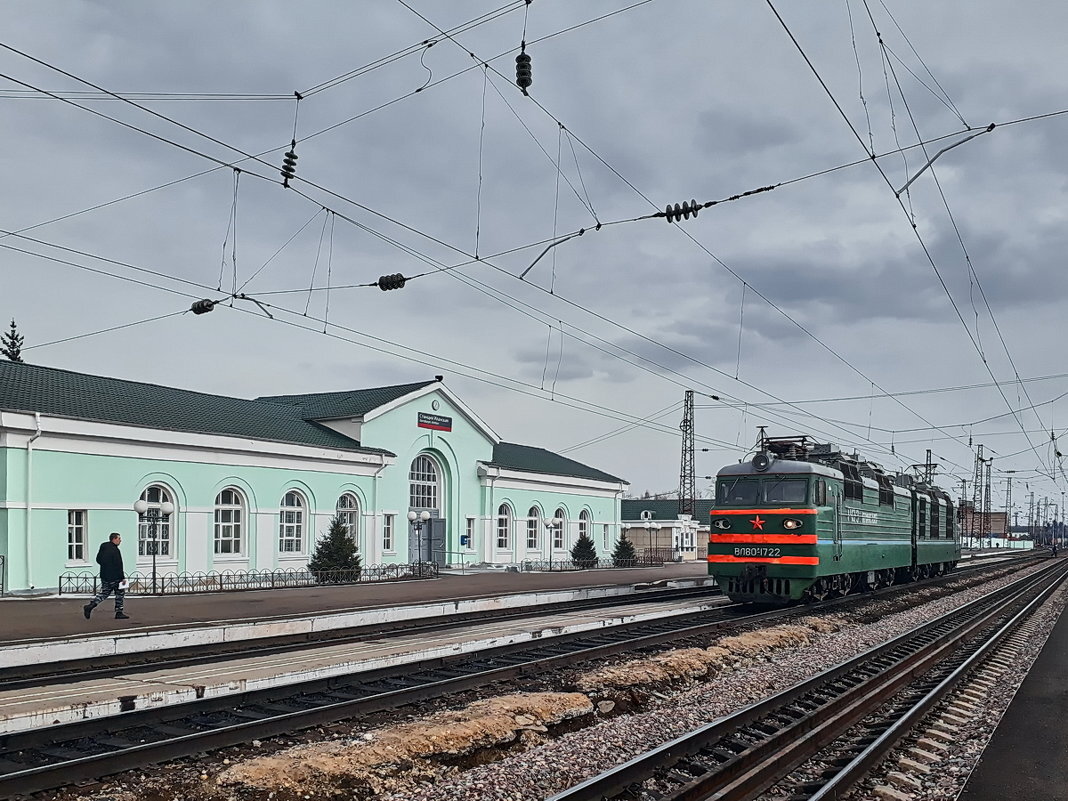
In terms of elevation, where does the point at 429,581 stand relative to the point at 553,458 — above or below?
below

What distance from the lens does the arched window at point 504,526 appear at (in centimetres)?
4631

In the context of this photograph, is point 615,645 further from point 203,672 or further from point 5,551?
point 5,551

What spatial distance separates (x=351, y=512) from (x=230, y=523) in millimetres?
6174

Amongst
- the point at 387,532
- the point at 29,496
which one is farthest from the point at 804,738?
the point at 387,532

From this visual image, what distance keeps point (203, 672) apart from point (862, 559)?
18.3 meters

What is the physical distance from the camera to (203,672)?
13.0 m

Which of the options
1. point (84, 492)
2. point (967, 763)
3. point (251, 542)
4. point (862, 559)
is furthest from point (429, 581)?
point (967, 763)

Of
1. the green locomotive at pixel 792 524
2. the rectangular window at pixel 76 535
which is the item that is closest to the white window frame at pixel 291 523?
the rectangular window at pixel 76 535

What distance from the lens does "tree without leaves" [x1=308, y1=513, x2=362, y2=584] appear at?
33.2m

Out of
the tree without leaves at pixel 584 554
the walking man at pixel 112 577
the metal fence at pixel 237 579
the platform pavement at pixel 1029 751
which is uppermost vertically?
the walking man at pixel 112 577

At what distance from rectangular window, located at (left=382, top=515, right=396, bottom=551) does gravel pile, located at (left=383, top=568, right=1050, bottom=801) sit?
2540cm

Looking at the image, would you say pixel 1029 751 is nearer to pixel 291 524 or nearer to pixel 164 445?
pixel 164 445

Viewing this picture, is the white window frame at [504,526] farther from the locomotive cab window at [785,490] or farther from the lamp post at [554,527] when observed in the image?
the locomotive cab window at [785,490]

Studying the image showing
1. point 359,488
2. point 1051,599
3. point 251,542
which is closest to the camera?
point 1051,599
